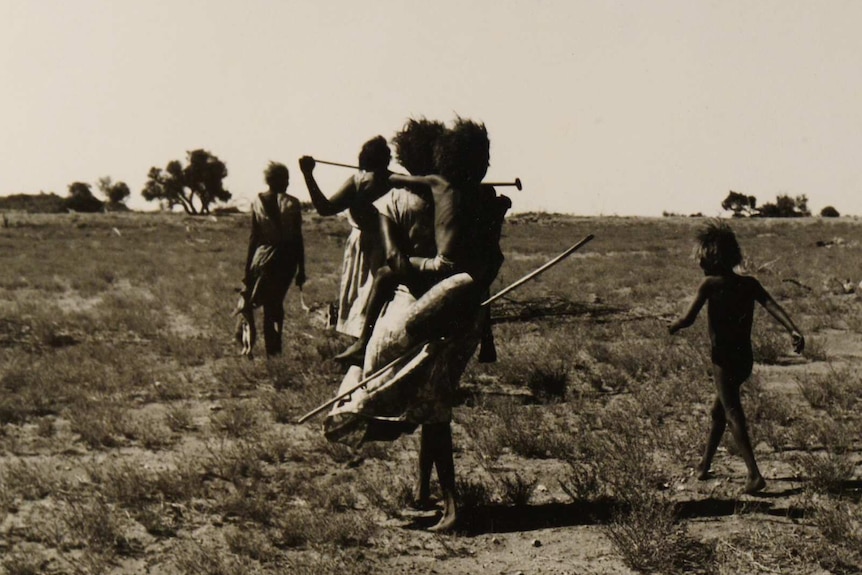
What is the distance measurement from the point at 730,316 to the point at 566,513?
4.72ft

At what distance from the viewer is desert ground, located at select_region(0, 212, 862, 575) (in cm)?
423

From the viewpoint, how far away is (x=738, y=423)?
4.78 metres

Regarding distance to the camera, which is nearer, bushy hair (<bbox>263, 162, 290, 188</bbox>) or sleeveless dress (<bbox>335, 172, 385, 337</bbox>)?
sleeveless dress (<bbox>335, 172, 385, 337</bbox>)

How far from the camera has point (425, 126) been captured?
4523 mm

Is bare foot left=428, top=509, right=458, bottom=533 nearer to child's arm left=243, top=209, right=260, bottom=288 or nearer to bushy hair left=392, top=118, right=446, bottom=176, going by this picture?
bushy hair left=392, top=118, right=446, bottom=176

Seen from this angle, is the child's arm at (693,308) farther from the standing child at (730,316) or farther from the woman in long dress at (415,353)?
the woman in long dress at (415,353)

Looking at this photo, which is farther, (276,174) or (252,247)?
(252,247)

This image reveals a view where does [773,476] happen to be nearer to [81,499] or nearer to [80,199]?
[81,499]

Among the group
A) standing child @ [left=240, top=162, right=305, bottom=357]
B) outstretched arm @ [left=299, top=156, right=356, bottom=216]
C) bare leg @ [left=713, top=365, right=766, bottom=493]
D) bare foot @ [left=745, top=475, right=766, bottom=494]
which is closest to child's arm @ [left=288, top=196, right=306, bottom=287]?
standing child @ [left=240, top=162, right=305, bottom=357]

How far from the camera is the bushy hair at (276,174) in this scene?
870 cm

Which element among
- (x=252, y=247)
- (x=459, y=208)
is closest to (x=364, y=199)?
(x=459, y=208)

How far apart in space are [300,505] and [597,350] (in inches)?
206

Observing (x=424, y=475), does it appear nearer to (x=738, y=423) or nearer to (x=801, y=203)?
(x=738, y=423)

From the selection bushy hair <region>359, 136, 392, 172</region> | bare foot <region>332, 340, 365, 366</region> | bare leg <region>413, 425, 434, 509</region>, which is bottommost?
bare leg <region>413, 425, 434, 509</region>
